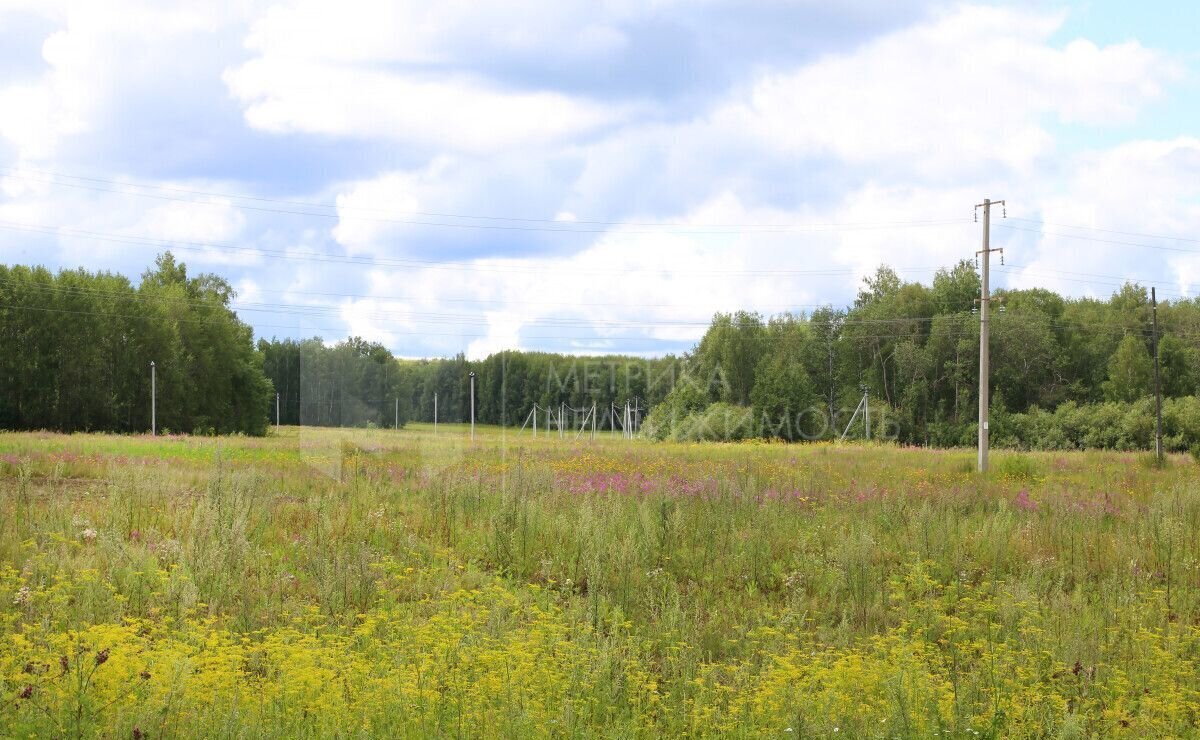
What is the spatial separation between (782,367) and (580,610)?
64.7m

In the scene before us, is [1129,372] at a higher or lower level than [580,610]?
higher

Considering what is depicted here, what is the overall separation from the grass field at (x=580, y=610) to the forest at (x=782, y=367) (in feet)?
99.5

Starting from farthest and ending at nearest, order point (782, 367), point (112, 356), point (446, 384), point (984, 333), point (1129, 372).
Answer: point (782, 367) → point (1129, 372) → point (112, 356) → point (446, 384) → point (984, 333)

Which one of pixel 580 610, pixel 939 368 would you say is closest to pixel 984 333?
pixel 580 610

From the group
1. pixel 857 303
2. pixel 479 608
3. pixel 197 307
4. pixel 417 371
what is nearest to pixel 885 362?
pixel 857 303

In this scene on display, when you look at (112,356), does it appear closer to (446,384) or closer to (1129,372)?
(446,384)

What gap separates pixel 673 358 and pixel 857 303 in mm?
19360

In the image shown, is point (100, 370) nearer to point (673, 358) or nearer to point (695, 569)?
point (673, 358)

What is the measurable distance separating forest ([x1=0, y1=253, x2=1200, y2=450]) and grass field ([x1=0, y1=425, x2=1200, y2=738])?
30.3 m

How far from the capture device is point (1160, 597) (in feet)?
29.3

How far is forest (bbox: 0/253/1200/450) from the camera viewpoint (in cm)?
5509

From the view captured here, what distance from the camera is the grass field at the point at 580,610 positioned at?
5332mm

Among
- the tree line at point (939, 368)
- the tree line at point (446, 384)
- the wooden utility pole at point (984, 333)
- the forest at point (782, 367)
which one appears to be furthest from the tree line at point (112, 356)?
the wooden utility pole at point (984, 333)

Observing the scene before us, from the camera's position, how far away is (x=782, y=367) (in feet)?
232
